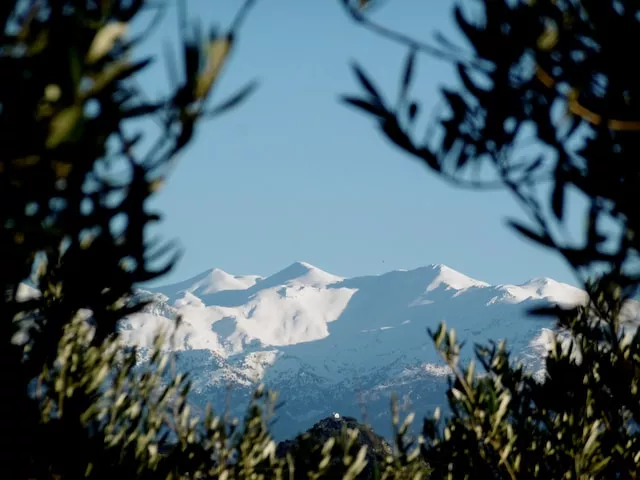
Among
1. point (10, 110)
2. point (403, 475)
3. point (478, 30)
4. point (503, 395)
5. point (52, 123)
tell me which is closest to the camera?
point (52, 123)

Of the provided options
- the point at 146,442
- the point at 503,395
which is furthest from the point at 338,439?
the point at 503,395

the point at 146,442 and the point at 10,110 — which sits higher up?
the point at 10,110

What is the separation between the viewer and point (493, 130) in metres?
4.20

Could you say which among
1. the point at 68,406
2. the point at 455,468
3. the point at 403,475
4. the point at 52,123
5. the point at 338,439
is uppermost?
the point at 52,123

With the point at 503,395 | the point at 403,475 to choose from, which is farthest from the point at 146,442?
the point at 503,395

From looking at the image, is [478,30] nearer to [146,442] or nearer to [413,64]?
[413,64]

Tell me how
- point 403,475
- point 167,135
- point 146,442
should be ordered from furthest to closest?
point 403,475 < point 146,442 < point 167,135

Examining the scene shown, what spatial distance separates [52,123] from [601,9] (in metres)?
2.65

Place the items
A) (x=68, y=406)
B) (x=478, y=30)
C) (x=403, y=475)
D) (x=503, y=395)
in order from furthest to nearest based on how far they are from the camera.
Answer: (x=503, y=395)
(x=403, y=475)
(x=68, y=406)
(x=478, y=30)

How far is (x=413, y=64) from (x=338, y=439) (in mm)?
5450

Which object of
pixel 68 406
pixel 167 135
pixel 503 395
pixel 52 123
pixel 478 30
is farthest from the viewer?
pixel 503 395

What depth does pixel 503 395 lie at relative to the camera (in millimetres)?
9992

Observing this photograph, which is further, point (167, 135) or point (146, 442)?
point (146, 442)

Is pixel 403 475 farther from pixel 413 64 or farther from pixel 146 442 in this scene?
pixel 413 64
